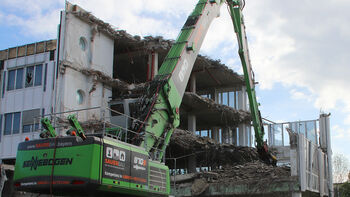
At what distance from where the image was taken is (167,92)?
16203 millimetres

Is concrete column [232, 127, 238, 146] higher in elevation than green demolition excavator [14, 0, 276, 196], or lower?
higher

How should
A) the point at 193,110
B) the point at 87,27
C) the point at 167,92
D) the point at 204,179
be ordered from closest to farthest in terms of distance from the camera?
the point at 167,92
the point at 204,179
the point at 87,27
the point at 193,110

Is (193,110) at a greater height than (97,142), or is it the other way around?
(193,110)

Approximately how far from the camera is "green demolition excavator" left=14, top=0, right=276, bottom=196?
452 inches

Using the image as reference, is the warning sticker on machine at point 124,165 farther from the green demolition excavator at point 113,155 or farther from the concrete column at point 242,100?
the concrete column at point 242,100

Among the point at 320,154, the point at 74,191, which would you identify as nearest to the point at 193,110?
the point at 320,154

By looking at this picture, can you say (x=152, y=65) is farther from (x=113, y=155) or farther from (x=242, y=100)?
(x=113, y=155)

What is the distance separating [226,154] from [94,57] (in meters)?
13.2

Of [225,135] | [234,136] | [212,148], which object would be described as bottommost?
[212,148]

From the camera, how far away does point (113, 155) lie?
1195 centimetres

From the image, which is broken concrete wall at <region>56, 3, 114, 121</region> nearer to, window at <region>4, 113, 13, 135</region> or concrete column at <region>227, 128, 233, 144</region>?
window at <region>4, 113, 13, 135</region>

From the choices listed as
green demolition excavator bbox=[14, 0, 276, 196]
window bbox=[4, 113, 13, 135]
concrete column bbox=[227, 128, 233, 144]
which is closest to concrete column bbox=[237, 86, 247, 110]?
concrete column bbox=[227, 128, 233, 144]

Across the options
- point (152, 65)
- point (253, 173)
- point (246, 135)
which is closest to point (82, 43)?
point (152, 65)

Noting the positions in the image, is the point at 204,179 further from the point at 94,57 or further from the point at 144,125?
the point at 94,57
